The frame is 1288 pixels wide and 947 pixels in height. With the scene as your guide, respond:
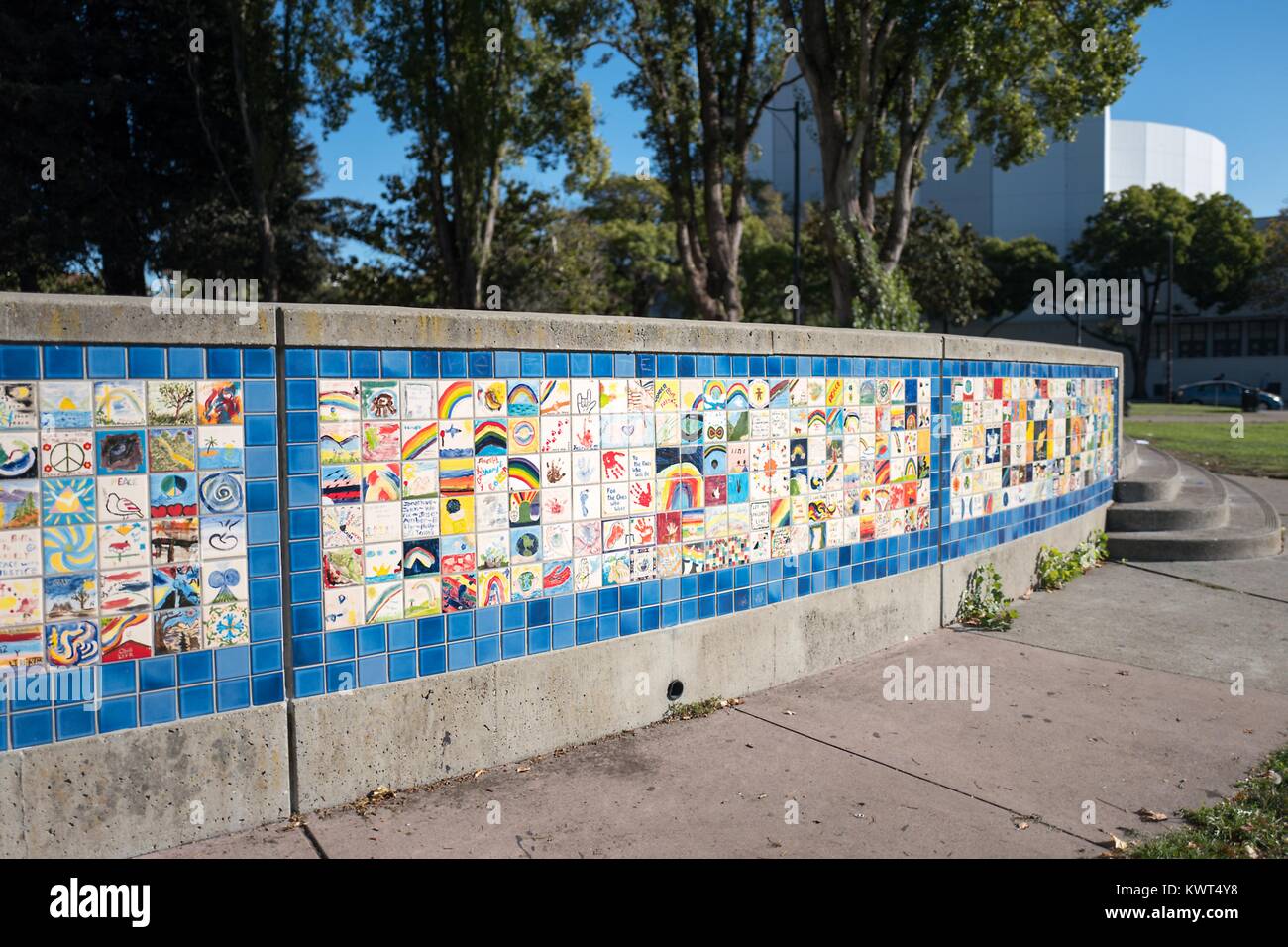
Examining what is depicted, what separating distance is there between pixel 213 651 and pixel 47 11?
2781 centimetres

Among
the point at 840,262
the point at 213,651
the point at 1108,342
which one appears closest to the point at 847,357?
the point at 213,651

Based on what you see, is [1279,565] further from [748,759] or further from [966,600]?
[748,759]

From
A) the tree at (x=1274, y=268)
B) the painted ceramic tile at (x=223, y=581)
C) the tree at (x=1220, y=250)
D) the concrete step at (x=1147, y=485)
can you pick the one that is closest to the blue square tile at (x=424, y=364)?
the painted ceramic tile at (x=223, y=581)

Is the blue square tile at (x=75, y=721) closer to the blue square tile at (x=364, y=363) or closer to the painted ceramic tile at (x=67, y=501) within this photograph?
the painted ceramic tile at (x=67, y=501)

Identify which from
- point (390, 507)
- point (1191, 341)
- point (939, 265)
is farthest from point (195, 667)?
point (1191, 341)

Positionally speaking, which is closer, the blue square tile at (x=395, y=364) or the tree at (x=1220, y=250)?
the blue square tile at (x=395, y=364)

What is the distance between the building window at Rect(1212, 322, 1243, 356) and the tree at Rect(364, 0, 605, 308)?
6365cm

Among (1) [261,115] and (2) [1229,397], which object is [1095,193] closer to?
(2) [1229,397]

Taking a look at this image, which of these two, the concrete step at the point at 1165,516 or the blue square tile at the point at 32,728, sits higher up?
the blue square tile at the point at 32,728

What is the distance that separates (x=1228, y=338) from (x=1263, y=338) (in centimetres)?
214

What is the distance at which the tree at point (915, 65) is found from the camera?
15805 millimetres

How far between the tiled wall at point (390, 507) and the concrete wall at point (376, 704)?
8 centimetres

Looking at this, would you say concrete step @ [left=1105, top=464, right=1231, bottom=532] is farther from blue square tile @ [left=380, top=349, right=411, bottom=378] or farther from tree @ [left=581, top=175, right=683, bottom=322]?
tree @ [left=581, top=175, right=683, bottom=322]
